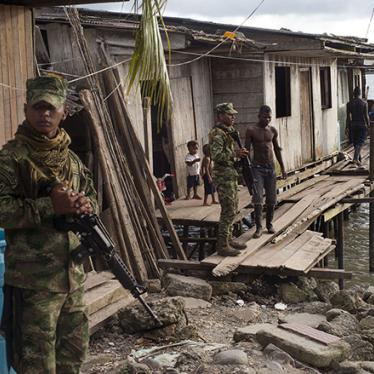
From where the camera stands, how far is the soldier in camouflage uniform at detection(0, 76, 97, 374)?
3.36 meters

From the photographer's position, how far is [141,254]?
8.47m

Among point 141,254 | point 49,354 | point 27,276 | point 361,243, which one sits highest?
point 27,276

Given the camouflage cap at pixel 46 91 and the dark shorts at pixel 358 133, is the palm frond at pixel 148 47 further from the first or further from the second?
the dark shorts at pixel 358 133

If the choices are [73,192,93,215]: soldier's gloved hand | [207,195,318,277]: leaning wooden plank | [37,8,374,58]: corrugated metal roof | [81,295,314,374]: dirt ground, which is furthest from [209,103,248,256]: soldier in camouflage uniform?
[73,192,93,215]: soldier's gloved hand

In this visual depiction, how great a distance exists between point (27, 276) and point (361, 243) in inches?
560

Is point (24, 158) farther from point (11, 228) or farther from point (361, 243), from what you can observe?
point (361, 243)

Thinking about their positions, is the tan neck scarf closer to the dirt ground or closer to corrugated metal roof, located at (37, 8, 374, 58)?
the dirt ground

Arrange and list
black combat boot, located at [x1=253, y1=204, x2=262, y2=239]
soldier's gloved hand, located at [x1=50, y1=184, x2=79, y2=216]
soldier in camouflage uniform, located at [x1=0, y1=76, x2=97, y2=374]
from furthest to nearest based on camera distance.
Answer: black combat boot, located at [x1=253, y1=204, x2=262, y2=239], soldier in camouflage uniform, located at [x1=0, y1=76, x2=97, y2=374], soldier's gloved hand, located at [x1=50, y1=184, x2=79, y2=216]

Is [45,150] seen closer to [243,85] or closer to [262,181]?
[262,181]

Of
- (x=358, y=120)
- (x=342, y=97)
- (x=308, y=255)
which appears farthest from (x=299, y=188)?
(x=342, y=97)

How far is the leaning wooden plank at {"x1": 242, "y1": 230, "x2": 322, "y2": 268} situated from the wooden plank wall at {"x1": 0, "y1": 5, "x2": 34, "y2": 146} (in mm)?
3683

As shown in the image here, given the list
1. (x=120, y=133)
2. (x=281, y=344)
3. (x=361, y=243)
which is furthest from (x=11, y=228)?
(x=361, y=243)

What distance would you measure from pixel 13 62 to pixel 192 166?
5.96 metres

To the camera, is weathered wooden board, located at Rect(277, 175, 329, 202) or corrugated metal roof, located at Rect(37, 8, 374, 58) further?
weathered wooden board, located at Rect(277, 175, 329, 202)
